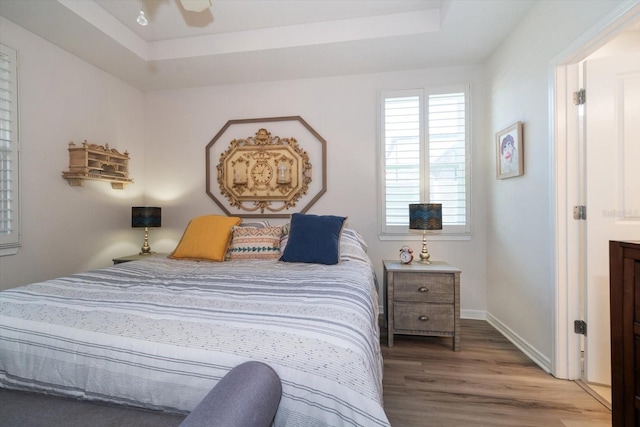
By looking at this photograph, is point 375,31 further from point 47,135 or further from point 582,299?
point 47,135

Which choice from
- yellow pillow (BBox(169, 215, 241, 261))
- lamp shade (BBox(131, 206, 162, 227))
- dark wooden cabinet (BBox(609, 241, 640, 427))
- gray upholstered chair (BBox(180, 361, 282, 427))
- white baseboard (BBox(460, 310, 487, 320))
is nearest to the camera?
gray upholstered chair (BBox(180, 361, 282, 427))

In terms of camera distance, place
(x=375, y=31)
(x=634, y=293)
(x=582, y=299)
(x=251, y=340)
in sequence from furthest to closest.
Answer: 1. (x=375, y=31)
2. (x=582, y=299)
3. (x=634, y=293)
4. (x=251, y=340)

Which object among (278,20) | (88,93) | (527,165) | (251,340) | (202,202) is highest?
(278,20)

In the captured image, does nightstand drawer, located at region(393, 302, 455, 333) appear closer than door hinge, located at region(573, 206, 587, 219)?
No

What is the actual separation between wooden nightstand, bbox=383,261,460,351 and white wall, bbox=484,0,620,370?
0.51 m

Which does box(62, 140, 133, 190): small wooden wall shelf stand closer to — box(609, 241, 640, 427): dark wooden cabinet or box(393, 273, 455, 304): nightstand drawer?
box(393, 273, 455, 304): nightstand drawer

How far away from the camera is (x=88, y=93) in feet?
8.96

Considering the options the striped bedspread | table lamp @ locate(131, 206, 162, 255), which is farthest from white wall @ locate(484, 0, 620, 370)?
table lamp @ locate(131, 206, 162, 255)

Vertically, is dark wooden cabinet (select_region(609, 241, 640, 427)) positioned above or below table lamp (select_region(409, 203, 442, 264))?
below

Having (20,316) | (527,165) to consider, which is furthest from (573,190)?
(20,316)

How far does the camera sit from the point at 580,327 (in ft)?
5.70

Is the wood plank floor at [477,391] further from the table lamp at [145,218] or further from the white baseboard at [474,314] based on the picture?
the table lamp at [145,218]

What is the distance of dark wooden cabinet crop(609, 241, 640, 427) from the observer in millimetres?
1117

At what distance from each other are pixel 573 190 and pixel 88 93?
4.10m
